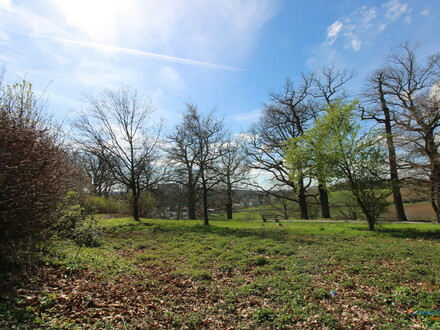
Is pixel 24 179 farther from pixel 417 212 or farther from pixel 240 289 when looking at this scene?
pixel 417 212

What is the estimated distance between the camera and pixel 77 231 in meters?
8.85

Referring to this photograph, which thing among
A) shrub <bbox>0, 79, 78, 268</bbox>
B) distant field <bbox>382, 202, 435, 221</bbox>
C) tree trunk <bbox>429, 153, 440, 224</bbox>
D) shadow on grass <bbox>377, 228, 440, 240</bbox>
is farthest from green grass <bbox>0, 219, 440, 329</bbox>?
distant field <bbox>382, 202, 435, 221</bbox>

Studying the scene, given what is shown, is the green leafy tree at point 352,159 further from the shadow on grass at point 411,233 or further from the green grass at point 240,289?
the green grass at point 240,289

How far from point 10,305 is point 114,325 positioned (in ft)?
5.31

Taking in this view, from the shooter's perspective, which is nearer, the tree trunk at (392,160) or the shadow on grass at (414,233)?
the shadow on grass at (414,233)

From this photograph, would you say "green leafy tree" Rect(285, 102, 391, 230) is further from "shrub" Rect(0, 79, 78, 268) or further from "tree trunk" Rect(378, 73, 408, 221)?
"shrub" Rect(0, 79, 78, 268)

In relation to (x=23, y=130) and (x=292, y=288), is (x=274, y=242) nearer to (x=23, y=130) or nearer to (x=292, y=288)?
(x=292, y=288)

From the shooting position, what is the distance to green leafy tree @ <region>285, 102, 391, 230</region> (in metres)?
12.4

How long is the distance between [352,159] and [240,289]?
33.3 ft

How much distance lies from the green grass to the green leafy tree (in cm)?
402

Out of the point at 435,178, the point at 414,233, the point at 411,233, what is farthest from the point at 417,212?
the point at 411,233

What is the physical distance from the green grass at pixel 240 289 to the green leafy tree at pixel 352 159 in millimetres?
4015

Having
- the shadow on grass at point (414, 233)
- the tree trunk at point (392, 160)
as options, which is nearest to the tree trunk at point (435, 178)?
the tree trunk at point (392, 160)

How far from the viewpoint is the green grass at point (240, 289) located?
13.0ft
